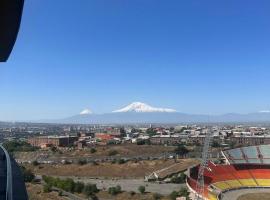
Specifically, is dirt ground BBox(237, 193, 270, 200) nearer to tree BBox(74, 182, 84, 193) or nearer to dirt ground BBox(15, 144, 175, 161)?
tree BBox(74, 182, 84, 193)

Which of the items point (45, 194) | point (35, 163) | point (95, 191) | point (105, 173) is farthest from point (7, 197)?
point (35, 163)

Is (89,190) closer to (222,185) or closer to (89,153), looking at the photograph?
(222,185)

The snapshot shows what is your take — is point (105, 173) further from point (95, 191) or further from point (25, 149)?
point (25, 149)

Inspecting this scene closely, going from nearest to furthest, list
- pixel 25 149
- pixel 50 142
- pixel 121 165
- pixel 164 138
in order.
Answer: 1. pixel 121 165
2. pixel 25 149
3. pixel 50 142
4. pixel 164 138

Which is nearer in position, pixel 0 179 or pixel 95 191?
pixel 0 179

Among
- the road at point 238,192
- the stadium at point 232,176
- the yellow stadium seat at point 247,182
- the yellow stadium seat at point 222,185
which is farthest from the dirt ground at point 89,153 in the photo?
the road at point 238,192
